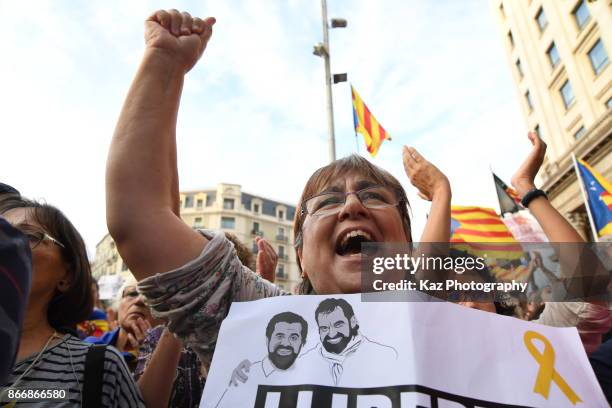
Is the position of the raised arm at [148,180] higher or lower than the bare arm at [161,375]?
higher

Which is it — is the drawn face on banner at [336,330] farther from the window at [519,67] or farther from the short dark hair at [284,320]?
the window at [519,67]

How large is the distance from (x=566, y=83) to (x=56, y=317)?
2626 centimetres

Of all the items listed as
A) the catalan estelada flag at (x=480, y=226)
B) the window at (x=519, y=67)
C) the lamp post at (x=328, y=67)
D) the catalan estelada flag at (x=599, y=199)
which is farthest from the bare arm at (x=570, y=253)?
the window at (x=519, y=67)

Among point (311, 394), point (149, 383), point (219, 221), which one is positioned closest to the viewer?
point (311, 394)

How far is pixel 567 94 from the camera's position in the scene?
22141mm

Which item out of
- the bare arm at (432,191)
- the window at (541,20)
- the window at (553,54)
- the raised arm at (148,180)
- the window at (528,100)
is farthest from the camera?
the window at (528,100)

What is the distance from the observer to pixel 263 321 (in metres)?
0.96

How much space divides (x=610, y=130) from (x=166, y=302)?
19.7m

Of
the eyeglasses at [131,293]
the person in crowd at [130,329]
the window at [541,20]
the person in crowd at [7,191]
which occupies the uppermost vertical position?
the window at [541,20]

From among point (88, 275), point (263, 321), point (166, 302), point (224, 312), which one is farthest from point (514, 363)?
point (88, 275)

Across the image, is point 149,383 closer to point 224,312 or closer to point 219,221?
point 224,312

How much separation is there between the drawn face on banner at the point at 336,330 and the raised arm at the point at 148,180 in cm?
40

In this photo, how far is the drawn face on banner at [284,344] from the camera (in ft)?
2.96

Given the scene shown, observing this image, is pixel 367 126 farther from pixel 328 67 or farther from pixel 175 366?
pixel 175 366
